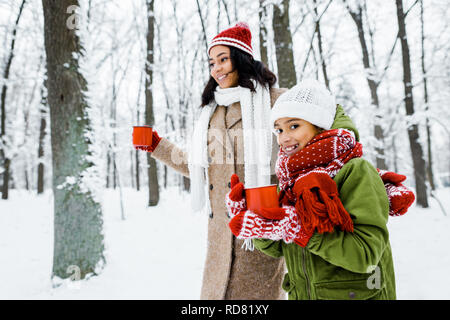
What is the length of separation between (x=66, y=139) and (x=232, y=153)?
2.52m

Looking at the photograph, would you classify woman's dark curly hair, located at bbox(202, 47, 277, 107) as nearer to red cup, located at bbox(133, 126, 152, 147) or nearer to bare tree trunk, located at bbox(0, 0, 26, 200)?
red cup, located at bbox(133, 126, 152, 147)

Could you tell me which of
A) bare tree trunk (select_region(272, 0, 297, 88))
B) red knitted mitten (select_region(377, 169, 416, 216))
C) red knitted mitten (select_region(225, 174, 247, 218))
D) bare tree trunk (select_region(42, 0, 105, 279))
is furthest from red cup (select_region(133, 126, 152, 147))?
bare tree trunk (select_region(272, 0, 297, 88))

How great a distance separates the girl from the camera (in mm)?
871

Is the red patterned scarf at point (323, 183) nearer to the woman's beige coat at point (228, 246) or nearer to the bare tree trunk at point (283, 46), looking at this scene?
the woman's beige coat at point (228, 246)

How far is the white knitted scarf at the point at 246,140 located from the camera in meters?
1.60

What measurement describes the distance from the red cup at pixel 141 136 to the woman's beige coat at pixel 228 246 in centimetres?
45

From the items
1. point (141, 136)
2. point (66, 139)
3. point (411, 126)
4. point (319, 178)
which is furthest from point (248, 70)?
point (411, 126)

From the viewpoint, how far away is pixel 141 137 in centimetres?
190

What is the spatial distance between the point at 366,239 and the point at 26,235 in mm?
7080

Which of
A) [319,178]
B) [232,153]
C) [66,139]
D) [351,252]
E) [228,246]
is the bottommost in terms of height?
[228,246]

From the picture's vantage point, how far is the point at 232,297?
64.7 inches

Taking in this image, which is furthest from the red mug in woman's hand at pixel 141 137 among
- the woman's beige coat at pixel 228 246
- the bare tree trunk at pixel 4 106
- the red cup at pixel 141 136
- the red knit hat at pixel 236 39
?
the bare tree trunk at pixel 4 106

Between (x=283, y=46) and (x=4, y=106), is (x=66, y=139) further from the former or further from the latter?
(x=4, y=106)

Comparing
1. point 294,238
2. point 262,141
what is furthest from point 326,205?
point 262,141
